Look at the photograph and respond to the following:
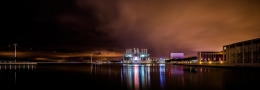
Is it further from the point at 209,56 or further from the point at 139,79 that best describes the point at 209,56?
the point at 139,79

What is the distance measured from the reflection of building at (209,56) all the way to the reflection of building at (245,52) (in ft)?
115

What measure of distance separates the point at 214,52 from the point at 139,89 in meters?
109

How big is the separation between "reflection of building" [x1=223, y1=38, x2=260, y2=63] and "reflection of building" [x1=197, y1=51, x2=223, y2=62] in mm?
35027

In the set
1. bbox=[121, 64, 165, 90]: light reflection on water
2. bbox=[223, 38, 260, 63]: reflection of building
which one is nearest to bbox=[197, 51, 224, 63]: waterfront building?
bbox=[223, 38, 260, 63]: reflection of building

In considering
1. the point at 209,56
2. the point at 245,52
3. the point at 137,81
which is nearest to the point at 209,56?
the point at 209,56

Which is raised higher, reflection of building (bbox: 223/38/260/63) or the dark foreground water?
reflection of building (bbox: 223/38/260/63)

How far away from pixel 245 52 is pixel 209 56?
5177cm

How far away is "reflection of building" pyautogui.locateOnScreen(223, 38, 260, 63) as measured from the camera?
2157 inches

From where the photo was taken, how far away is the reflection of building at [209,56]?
110 meters

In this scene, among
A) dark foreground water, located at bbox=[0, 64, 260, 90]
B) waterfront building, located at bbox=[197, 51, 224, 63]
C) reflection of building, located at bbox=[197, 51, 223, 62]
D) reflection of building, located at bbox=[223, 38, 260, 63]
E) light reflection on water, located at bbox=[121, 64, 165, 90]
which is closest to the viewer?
dark foreground water, located at bbox=[0, 64, 260, 90]

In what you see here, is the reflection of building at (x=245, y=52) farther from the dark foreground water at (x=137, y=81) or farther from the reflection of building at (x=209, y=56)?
the reflection of building at (x=209, y=56)

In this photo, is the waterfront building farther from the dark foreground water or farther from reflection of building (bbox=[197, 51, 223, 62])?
the dark foreground water

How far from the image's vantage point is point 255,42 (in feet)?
184

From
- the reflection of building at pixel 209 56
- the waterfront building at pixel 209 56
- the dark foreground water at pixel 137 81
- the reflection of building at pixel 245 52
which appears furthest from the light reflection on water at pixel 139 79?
the waterfront building at pixel 209 56
